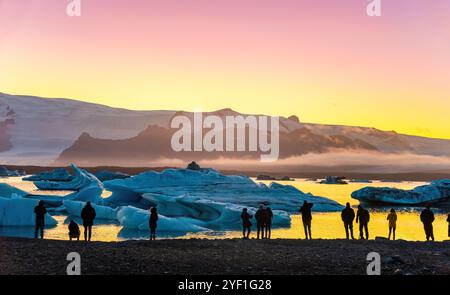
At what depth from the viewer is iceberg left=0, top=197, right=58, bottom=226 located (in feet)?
118

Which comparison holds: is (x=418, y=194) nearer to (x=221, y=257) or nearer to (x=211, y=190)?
(x=211, y=190)

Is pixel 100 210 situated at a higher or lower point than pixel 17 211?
lower

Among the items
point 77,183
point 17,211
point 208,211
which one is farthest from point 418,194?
point 77,183

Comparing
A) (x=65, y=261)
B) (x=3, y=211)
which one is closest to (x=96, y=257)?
(x=65, y=261)

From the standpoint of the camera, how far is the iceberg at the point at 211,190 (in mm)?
53031

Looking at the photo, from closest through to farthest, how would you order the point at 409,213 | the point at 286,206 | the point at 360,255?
the point at 360,255
the point at 286,206
the point at 409,213

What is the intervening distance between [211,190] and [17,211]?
2477 cm

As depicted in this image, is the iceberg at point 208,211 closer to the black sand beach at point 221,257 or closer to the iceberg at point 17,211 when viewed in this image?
the iceberg at point 17,211

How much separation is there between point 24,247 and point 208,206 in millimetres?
26098

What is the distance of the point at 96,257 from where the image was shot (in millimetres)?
13719

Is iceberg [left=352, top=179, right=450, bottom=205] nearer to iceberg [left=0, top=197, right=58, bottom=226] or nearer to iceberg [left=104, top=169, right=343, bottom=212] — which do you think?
iceberg [left=104, top=169, right=343, bottom=212]

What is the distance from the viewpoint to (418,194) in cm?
6281

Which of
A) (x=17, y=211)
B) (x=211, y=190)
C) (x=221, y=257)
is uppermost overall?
(x=221, y=257)
